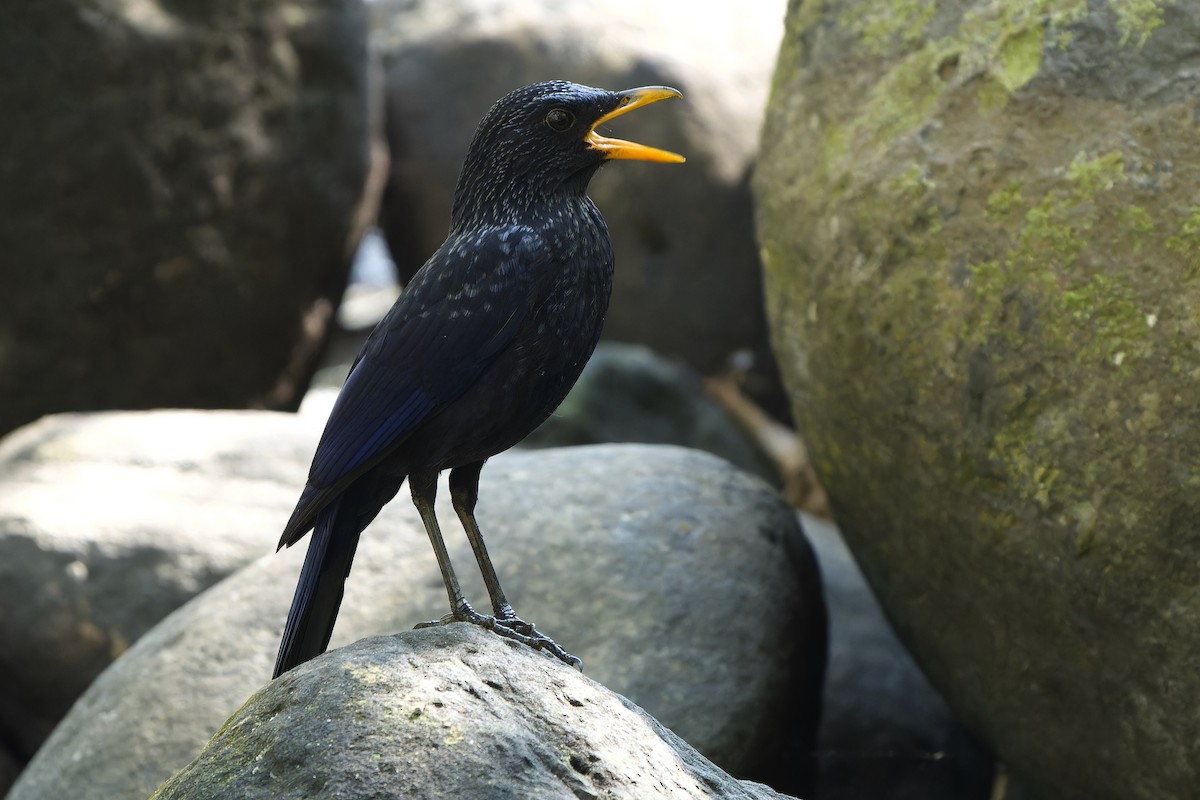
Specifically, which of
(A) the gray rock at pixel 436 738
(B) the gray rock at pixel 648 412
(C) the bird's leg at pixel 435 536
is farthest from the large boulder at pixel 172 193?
(A) the gray rock at pixel 436 738

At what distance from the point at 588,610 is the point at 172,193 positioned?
3688mm

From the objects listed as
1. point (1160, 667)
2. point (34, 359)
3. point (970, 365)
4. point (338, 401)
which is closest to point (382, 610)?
point (338, 401)

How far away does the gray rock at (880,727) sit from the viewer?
4582 millimetres

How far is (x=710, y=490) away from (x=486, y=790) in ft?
7.70

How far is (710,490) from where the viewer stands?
451cm

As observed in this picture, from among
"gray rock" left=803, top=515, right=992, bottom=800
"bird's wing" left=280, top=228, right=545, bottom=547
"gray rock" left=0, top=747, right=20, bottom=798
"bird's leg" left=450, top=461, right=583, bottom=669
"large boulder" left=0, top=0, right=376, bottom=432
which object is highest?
"large boulder" left=0, top=0, right=376, bottom=432

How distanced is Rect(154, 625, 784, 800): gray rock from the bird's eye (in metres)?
1.25

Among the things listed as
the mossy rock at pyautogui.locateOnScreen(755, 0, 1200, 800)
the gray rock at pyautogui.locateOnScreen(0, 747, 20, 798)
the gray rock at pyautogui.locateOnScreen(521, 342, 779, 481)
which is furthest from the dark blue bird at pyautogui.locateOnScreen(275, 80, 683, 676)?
the gray rock at pyautogui.locateOnScreen(521, 342, 779, 481)

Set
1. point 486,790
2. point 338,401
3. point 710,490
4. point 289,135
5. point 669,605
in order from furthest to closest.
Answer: point 289,135
point 710,490
point 669,605
point 338,401
point 486,790

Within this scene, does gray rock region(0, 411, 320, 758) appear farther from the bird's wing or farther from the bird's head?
the bird's head

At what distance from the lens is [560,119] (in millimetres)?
3197

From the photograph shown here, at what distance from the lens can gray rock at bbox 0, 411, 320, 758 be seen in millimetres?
4641

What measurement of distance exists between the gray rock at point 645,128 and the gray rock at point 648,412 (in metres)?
0.48

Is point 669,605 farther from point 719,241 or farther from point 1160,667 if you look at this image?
point 719,241
